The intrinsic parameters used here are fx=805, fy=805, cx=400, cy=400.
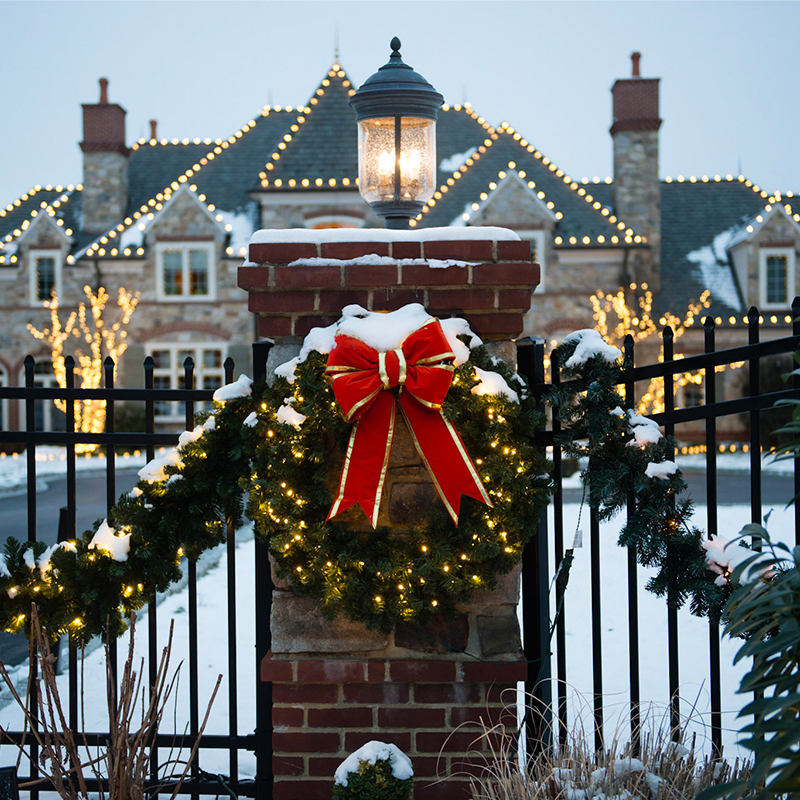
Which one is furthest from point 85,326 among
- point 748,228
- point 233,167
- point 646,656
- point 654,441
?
point 654,441

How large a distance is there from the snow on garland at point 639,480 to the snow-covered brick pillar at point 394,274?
316 mm

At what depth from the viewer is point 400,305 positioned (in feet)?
9.16

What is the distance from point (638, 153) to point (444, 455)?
18.5 metres

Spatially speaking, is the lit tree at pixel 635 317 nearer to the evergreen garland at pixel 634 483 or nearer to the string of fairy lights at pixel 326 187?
the string of fairy lights at pixel 326 187

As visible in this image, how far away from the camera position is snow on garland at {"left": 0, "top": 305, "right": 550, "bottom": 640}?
2.63m

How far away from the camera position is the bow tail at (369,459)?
2.54 m

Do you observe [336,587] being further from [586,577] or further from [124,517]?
[586,577]

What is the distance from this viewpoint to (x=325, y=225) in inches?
722

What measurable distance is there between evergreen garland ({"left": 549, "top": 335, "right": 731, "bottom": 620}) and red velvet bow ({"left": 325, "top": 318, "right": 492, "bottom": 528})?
16.9 inches

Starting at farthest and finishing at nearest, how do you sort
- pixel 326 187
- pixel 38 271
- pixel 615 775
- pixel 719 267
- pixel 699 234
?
pixel 699 234 → pixel 719 267 → pixel 38 271 → pixel 326 187 → pixel 615 775

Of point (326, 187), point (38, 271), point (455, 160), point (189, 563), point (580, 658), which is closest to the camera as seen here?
point (189, 563)

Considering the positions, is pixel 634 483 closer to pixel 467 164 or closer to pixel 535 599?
pixel 535 599

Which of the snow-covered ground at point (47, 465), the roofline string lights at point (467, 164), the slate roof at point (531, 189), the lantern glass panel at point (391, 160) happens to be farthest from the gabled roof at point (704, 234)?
the lantern glass panel at point (391, 160)

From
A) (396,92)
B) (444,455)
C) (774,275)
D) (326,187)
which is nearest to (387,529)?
(444,455)
